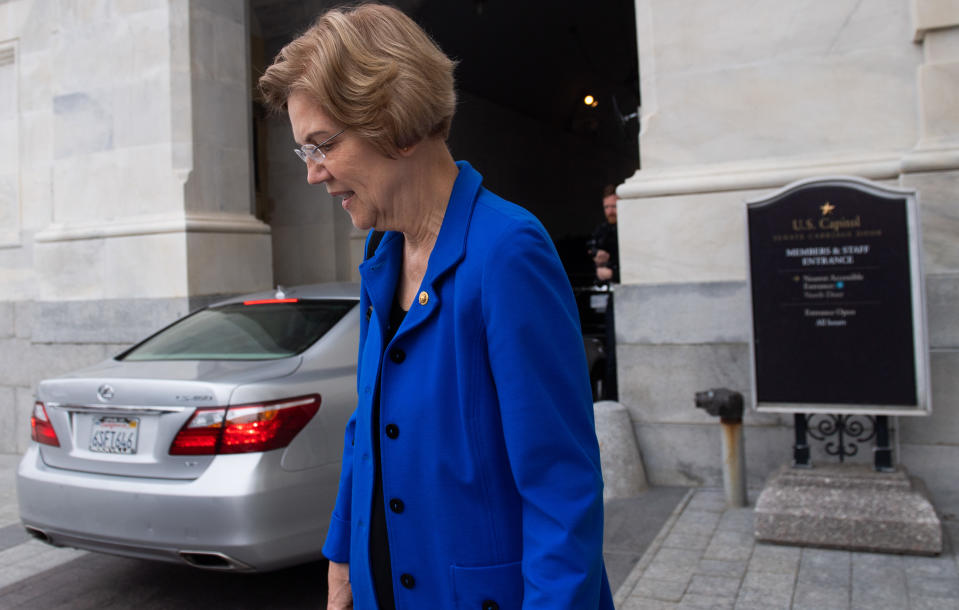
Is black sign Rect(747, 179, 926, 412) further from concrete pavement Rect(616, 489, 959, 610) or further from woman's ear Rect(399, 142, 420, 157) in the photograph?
woman's ear Rect(399, 142, 420, 157)

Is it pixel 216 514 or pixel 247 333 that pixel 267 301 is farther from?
pixel 216 514

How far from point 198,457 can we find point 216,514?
0.87 ft

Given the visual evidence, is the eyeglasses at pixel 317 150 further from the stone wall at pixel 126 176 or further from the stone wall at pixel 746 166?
the stone wall at pixel 126 176

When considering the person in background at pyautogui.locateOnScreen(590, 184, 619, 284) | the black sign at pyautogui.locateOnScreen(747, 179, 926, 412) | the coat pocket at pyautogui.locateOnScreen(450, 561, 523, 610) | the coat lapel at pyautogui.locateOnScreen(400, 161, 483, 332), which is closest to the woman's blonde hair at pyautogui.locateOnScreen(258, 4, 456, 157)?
the coat lapel at pyautogui.locateOnScreen(400, 161, 483, 332)

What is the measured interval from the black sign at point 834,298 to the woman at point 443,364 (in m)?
3.67

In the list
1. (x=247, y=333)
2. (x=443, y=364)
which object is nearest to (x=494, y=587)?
(x=443, y=364)

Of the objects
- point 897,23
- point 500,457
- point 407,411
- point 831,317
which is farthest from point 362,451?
point 897,23

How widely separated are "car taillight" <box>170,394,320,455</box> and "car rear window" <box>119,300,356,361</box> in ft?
1.72

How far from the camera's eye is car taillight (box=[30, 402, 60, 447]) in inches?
165

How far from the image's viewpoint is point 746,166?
18.4 feet

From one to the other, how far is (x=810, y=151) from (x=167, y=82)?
5486mm

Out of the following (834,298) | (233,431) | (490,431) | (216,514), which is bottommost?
(216,514)

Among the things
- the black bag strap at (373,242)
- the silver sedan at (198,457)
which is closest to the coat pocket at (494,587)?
the black bag strap at (373,242)

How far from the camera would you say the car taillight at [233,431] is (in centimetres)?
371
